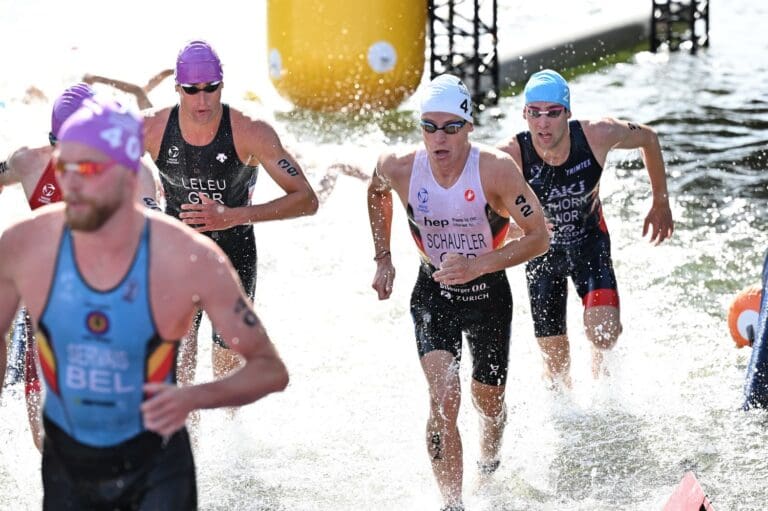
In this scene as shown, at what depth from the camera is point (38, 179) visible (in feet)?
18.6

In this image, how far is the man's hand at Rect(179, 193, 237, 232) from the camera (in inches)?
231

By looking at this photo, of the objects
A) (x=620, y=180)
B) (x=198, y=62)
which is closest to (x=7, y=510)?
(x=198, y=62)

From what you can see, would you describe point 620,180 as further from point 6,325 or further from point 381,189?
point 6,325

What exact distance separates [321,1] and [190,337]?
9.90m

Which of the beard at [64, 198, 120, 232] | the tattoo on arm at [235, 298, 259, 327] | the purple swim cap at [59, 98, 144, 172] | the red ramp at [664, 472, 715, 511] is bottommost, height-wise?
the red ramp at [664, 472, 715, 511]

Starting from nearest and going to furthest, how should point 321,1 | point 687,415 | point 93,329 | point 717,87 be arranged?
point 93,329, point 687,415, point 321,1, point 717,87

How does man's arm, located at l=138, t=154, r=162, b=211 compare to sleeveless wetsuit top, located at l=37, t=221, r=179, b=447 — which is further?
man's arm, located at l=138, t=154, r=162, b=211

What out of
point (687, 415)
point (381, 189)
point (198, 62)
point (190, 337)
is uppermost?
point (198, 62)

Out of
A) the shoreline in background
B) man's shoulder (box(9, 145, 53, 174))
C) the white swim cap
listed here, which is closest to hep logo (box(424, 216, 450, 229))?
the white swim cap

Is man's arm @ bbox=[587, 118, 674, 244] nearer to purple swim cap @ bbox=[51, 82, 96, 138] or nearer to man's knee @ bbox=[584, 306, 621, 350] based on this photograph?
man's knee @ bbox=[584, 306, 621, 350]

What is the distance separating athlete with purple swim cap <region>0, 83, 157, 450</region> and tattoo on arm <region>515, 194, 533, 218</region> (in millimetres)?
1578

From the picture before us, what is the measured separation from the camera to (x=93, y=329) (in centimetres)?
361

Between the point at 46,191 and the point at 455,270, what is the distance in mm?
1814

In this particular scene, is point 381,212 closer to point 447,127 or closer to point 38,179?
point 447,127
